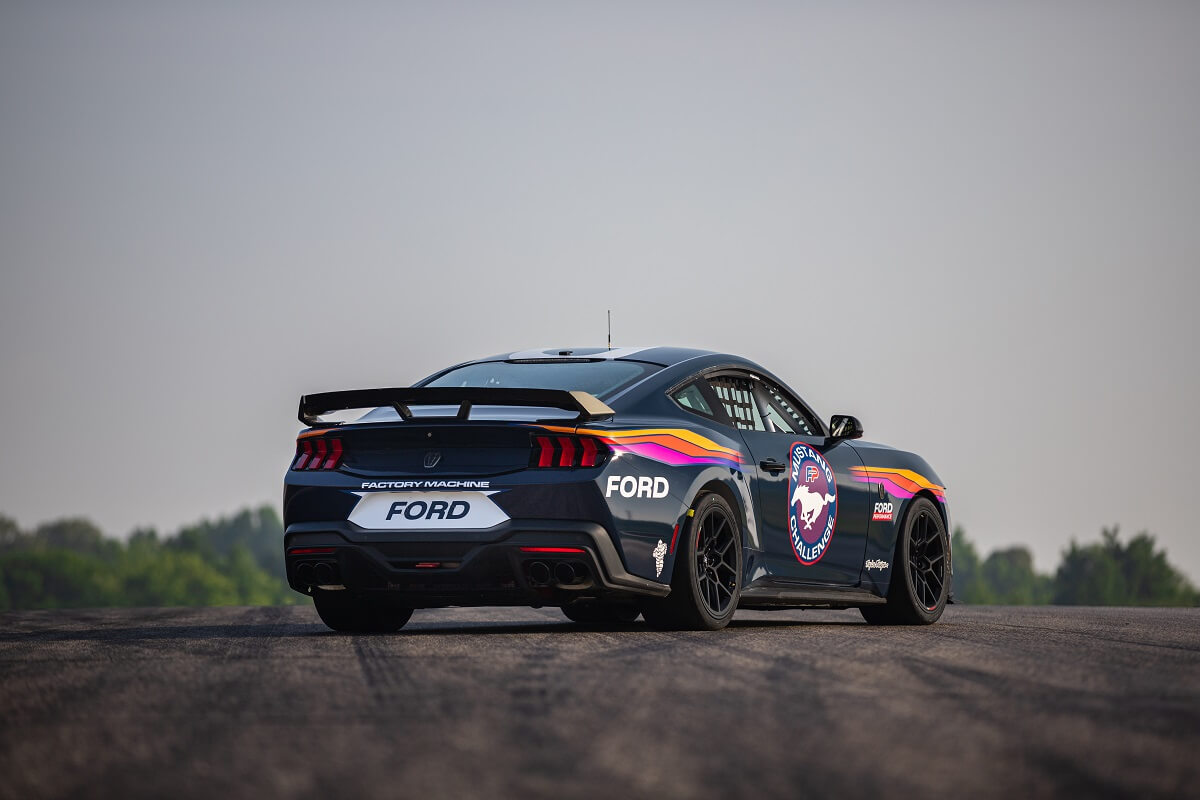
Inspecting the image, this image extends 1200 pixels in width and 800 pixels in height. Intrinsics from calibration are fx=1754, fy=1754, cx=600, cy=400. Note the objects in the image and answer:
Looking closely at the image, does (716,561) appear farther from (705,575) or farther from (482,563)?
(482,563)

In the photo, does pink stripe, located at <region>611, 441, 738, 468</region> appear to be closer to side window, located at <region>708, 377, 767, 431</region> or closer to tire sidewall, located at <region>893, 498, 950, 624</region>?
side window, located at <region>708, 377, 767, 431</region>

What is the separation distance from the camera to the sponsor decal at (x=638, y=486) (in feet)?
27.0

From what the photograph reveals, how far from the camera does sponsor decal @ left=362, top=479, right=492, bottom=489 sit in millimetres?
8250

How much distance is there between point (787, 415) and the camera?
10102 mm

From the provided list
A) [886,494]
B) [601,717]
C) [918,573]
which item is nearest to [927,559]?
[918,573]

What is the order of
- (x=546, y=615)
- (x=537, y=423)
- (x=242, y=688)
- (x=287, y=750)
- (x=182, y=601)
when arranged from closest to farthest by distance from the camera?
1. (x=287, y=750)
2. (x=242, y=688)
3. (x=537, y=423)
4. (x=546, y=615)
5. (x=182, y=601)

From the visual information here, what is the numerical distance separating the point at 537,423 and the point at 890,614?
11.3 feet

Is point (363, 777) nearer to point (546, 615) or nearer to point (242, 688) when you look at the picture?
point (242, 688)

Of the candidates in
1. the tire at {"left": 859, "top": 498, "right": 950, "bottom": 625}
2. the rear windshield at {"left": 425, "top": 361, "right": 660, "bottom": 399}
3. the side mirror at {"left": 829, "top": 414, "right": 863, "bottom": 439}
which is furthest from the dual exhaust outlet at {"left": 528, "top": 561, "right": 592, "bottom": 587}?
the tire at {"left": 859, "top": 498, "right": 950, "bottom": 625}

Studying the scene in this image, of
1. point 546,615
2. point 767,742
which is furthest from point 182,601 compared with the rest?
point 767,742

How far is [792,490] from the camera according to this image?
31.6 feet

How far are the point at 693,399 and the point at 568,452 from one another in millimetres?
1154

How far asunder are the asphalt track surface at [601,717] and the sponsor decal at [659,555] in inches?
12.7

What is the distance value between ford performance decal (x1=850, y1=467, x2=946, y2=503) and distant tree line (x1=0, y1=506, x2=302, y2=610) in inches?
4324
